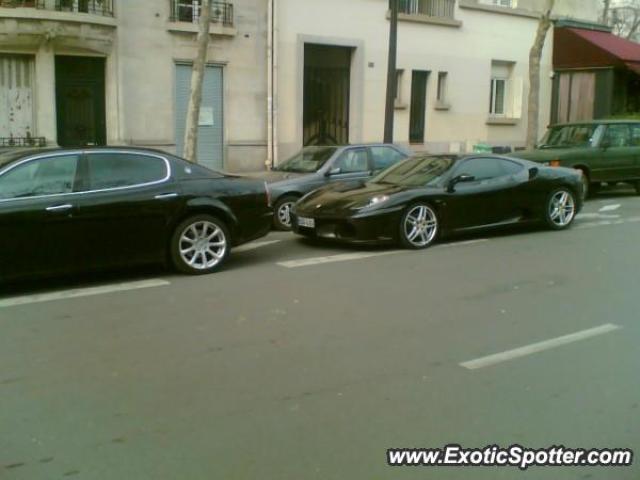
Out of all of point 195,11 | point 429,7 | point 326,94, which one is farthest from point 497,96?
point 195,11

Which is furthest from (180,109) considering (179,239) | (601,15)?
(601,15)

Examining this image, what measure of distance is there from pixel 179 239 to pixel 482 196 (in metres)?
4.56

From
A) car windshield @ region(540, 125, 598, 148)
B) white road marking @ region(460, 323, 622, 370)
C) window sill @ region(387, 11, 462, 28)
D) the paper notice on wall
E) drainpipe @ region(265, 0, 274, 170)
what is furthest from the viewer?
window sill @ region(387, 11, 462, 28)

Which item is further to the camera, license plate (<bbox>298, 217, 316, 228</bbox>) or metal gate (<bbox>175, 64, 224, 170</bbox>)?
metal gate (<bbox>175, 64, 224, 170</bbox>)

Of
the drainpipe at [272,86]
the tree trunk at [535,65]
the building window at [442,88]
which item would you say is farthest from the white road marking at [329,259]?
the building window at [442,88]

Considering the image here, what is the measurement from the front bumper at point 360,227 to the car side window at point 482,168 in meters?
1.44

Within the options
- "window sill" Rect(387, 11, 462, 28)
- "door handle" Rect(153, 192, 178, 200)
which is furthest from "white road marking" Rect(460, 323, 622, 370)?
"window sill" Rect(387, 11, 462, 28)

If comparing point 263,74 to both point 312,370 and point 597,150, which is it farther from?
point 312,370

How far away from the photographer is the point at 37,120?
17078 millimetres

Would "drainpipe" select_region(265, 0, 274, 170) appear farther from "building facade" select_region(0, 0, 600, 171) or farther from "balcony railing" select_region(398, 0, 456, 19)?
"balcony railing" select_region(398, 0, 456, 19)

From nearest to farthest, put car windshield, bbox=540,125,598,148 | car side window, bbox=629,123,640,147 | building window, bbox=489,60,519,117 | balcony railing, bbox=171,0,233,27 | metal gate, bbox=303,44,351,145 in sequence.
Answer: car windshield, bbox=540,125,598,148
car side window, bbox=629,123,640,147
balcony railing, bbox=171,0,233,27
metal gate, bbox=303,44,351,145
building window, bbox=489,60,519,117

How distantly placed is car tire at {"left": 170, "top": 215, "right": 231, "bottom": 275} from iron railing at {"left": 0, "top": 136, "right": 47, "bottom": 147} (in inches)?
383

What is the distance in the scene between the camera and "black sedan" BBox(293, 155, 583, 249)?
392 inches

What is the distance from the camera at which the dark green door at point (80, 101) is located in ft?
57.6
